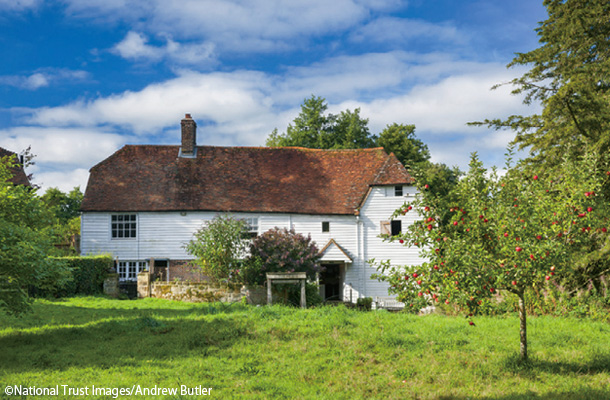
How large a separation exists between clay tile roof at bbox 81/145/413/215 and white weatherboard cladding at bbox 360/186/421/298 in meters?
0.63

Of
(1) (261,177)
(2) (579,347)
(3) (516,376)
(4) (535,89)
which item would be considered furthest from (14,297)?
(1) (261,177)

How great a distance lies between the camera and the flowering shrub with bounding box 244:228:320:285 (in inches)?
798

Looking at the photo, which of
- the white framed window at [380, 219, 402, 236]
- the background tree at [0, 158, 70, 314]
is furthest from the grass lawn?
the white framed window at [380, 219, 402, 236]

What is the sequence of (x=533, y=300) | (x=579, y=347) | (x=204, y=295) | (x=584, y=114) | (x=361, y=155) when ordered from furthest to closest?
(x=361, y=155) < (x=204, y=295) < (x=533, y=300) < (x=584, y=114) < (x=579, y=347)

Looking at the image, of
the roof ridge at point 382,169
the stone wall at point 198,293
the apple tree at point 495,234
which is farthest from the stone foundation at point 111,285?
the apple tree at point 495,234

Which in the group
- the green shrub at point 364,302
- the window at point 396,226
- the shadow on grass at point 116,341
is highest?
the window at point 396,226

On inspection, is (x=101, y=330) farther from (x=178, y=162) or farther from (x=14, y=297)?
(x=178, y=162)

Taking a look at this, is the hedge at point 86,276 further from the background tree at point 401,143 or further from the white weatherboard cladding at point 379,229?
the background tree at point 401,143

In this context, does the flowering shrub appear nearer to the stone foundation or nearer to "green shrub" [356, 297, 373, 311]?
"green shrub" [356, 297, 373, 311]

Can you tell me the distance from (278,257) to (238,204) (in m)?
8.62

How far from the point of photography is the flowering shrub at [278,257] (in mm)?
20281

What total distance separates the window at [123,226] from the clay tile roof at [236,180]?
55cm

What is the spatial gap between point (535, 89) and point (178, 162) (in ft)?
65.3

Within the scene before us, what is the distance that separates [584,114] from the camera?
1448cm
